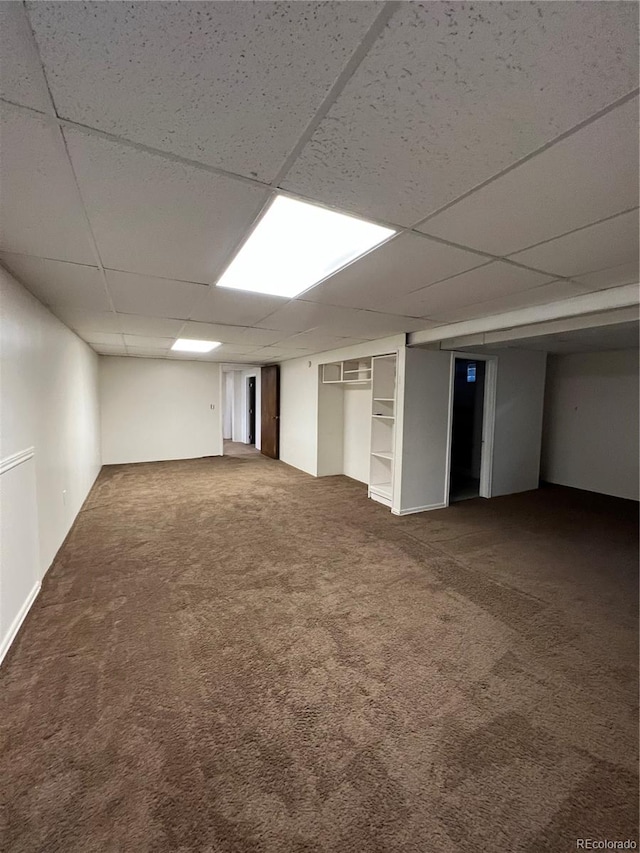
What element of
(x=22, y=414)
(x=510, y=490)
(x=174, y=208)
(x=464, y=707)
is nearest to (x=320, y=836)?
(x=464, y=707)

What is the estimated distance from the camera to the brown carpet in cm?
123

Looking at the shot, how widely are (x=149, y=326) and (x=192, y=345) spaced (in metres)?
1.49

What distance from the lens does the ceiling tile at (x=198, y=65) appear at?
2.35 feet

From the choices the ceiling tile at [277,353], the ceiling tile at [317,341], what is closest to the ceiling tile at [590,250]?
the ceiling tile at [317,341]

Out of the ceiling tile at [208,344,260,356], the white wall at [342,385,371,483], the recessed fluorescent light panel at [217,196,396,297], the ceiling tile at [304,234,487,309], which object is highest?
the recessed fluorescent light panel at [217,196,396,297]

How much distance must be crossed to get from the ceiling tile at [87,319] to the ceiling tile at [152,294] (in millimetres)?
355

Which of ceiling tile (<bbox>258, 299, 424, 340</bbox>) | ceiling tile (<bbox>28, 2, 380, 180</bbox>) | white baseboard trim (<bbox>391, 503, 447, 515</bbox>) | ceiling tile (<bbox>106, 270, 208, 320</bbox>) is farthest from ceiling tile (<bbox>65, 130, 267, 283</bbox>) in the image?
white baseboard trim (<bbox>391, 503, 447, 515</bbox>)

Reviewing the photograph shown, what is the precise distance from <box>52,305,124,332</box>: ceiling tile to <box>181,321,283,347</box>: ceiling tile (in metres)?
0.72

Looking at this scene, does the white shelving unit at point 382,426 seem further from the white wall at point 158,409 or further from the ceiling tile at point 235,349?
the white wall at point 158,409

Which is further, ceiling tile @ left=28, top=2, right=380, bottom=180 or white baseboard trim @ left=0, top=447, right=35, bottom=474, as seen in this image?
white baseboard trim @ left=0, top=447, right=35, bottom=474

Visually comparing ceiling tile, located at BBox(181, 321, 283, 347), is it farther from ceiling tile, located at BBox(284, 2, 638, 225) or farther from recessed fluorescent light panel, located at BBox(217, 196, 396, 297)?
ceiling tile, located at BBox(284, 2, 638, 225)

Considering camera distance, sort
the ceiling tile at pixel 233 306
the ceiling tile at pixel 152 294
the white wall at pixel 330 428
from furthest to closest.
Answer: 1. the white wall at pixel 330 428
2. the ceiling tile at pixel 233 306
3. the ceiling tile at pixel 152 294

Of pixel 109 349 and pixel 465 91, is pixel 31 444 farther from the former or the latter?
pixel 109 349

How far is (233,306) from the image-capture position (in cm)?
300
